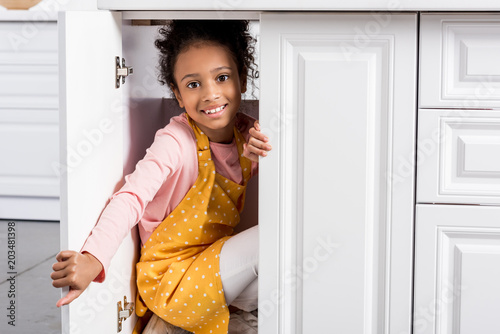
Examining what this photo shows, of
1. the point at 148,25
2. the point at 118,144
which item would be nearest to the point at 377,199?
the point at 118,144

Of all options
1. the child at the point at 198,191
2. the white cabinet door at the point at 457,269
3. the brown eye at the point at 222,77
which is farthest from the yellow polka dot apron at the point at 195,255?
the white cabinet door at the point at 457,269

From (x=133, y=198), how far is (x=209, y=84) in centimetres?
28

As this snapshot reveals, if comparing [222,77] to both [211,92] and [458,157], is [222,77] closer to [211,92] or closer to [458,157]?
[211,92]

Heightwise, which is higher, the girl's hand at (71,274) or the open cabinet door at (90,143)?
the open cabinet door at (90,143)

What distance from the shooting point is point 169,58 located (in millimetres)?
1323

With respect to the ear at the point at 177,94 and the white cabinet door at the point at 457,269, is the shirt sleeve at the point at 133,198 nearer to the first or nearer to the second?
the ear at the point at 177,94

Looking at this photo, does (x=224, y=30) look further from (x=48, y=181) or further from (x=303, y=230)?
(x=48, y=181)

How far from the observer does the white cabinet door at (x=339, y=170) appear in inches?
40.4

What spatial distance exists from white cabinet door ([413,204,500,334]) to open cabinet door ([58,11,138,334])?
559mm

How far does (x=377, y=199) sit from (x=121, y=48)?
0.55m

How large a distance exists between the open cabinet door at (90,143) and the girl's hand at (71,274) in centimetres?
2

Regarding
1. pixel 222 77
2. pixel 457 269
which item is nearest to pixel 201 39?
pixel 222 77

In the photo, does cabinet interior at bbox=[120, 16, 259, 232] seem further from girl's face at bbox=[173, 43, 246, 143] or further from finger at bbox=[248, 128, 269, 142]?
finger at bbox=[248, 128, 269, 142]

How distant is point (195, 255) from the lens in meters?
1.28
